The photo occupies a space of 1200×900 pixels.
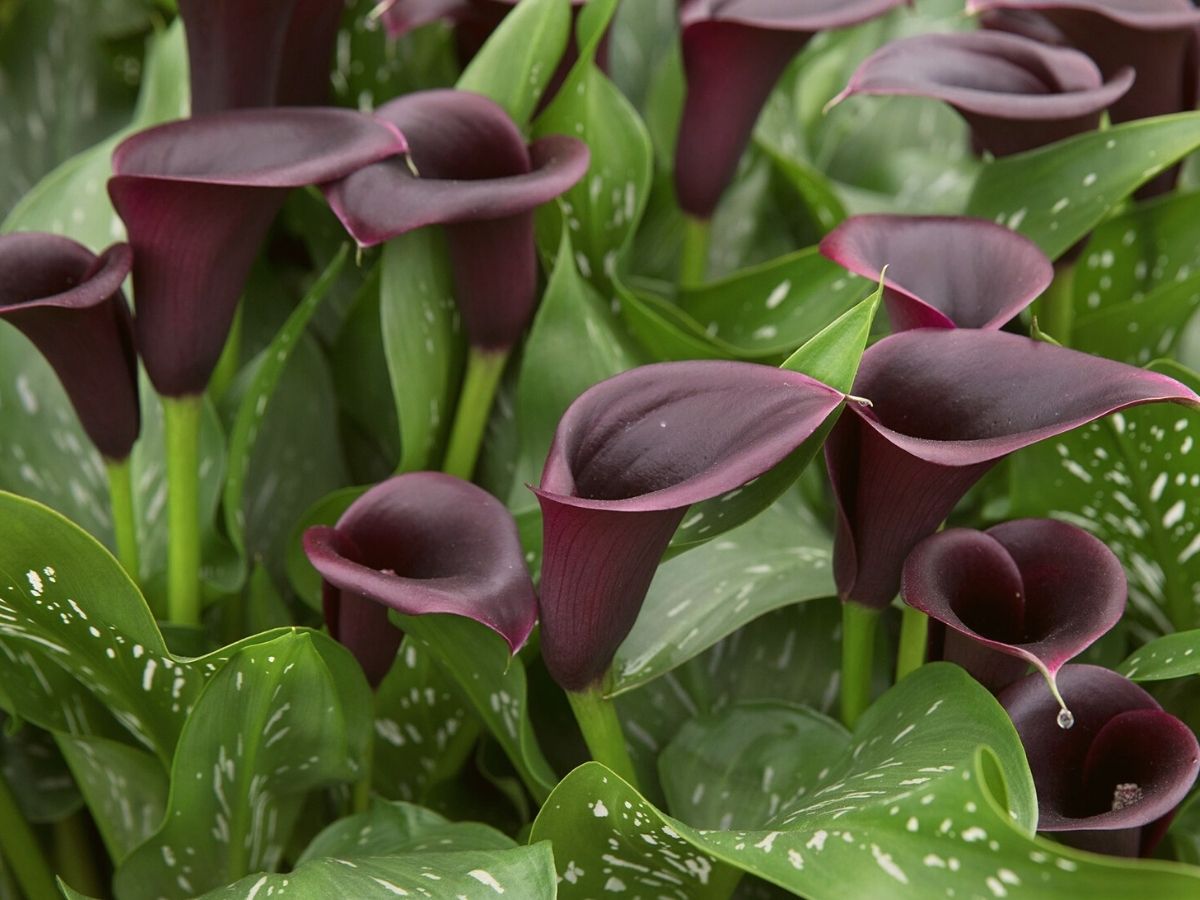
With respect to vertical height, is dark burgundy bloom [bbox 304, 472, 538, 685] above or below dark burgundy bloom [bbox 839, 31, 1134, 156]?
below

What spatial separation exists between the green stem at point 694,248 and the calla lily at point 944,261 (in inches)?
9.9

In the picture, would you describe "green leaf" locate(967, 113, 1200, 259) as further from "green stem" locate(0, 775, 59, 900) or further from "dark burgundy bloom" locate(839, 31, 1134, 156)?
"green stem" locate(0, 775, 59, 900)

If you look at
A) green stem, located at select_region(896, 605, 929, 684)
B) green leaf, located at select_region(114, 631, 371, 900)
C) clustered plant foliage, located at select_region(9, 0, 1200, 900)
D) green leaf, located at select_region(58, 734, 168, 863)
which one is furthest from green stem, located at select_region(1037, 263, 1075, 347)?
green leaf, located at select_region(58, 734, 168, 863)

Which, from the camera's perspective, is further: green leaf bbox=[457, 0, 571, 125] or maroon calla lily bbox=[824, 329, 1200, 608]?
green leaf bbox=[457, 0, 571, 125]

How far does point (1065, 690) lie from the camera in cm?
→ 57

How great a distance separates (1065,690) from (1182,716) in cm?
19

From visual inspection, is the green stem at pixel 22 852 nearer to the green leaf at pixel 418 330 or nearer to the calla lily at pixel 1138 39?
the green leaf at pixel 418 330

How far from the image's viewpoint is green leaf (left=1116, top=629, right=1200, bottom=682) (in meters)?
0.58

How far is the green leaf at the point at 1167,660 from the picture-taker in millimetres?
581

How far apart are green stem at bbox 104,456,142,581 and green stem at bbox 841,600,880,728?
1.31 ft

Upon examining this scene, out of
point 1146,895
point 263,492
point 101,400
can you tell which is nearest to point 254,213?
point 101,400

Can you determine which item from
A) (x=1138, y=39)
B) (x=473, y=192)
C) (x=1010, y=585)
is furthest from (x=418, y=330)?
(x=1138, y=39)

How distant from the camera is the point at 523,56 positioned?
774 millimetres

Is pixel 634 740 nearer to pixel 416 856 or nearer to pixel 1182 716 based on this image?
pixel 416 856
